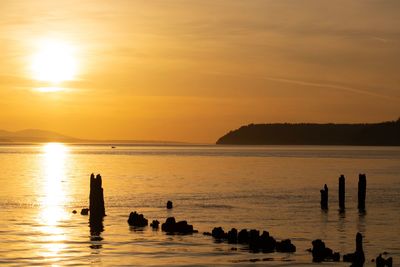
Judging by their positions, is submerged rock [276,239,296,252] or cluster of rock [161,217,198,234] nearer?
submerged rock [276,239,296,252]

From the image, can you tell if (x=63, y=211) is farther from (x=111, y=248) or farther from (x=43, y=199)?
(x=111, y=248)

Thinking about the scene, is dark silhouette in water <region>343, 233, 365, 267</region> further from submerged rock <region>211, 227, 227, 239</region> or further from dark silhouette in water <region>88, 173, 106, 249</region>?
dark silhouette in water <region>88, 173, 106, 249</region>

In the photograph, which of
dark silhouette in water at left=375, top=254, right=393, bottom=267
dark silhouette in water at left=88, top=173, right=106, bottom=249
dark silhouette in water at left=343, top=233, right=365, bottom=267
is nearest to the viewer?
dark silhouette in water at left=375, top=254, right=393, bottom=267

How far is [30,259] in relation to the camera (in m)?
37.2

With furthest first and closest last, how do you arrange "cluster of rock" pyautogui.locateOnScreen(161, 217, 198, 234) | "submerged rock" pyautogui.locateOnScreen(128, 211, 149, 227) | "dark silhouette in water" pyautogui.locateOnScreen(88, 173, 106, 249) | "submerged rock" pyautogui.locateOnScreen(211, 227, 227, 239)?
"dark silhouette in water" pyautogui.locateOnScreen(88, 173, 106, 249) → "submerged rock" pyautogui.locateOnScreen(128, 211, 149, 227) → "cluster of rock" pyautogui.locateOnScreen(161, 217, 198, 234) → "submerged rock" pyautogui.locateOnScreen(211, 227, 227, 239)

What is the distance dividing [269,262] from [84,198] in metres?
42.4

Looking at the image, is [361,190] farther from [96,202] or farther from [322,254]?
[322,254]

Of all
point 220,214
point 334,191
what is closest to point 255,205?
point 220,214

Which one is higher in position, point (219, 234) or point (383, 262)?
point (219, 234)

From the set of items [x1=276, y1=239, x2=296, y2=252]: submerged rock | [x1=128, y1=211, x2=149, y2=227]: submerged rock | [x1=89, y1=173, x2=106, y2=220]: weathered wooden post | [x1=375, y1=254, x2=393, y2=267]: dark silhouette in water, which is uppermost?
[x1=89, y1=173, x2=106, y2=220]: weathered wooden post

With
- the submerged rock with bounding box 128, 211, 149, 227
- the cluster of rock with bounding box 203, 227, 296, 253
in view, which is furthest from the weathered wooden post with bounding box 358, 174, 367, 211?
the cluster of rock with bounding box 203, 227, 296, 253

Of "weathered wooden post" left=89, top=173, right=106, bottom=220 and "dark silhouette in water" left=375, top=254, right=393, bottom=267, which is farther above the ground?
"weathered wooden post" left=89, top=173, right=106, bottom=220

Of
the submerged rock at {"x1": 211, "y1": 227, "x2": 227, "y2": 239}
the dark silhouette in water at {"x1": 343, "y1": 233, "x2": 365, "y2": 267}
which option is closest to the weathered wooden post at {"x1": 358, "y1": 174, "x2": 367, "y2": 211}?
the submerged rock at {"x1": 211, "y1": 227, "x2": 227, "y2": 239}

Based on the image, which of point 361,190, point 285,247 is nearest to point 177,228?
point 285,247
